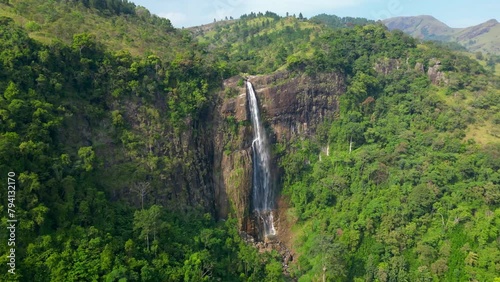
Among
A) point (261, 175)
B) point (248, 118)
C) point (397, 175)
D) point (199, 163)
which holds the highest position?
point (248, 118)

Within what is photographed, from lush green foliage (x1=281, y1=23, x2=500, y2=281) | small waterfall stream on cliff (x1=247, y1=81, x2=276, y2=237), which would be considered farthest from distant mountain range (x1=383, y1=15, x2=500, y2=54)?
small waterfall stream on cliff (x1=247, y1=81, x2=276, y2=237)

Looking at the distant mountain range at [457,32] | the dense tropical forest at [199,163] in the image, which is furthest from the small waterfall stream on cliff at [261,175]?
the distant mountain range at [457,32]

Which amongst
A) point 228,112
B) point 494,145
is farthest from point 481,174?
point 228,112

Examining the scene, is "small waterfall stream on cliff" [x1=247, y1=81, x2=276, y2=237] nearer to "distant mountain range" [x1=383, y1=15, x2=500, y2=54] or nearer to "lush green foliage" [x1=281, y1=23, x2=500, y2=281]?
"lush green foliage" [x1=281, y1=23, x2=500, y2=281]

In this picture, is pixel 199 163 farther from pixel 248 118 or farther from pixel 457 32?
pixel 457 32

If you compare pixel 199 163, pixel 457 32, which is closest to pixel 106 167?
pixel 199 163
